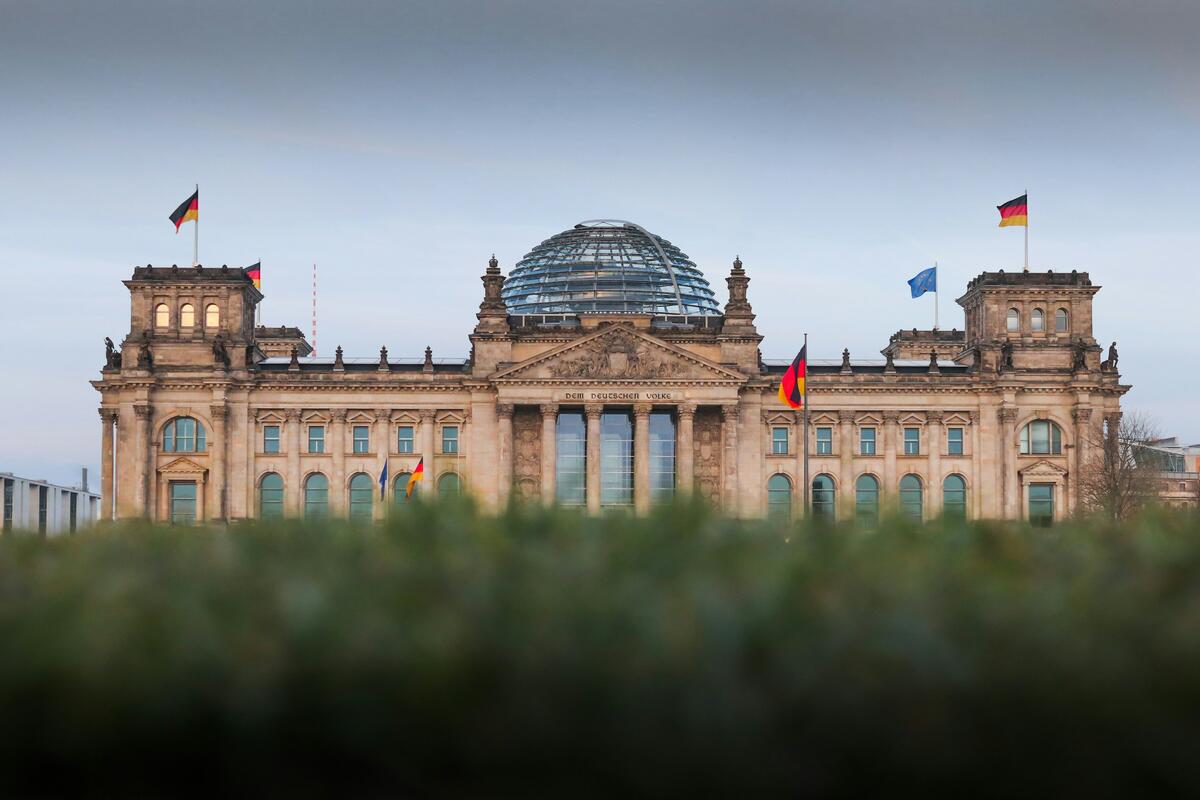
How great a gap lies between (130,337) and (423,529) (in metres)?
85.0

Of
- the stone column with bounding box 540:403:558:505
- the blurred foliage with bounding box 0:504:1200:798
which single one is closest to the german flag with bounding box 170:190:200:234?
the stone column with bounding box 540:403:558:505

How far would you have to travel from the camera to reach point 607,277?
10038 cm

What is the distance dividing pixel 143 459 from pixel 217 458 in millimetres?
4209

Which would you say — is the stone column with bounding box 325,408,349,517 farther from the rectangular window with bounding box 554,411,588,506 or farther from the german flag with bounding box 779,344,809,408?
the german flag with bounding box 779,344,809,408

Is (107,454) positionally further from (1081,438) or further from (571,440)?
(1081,438)

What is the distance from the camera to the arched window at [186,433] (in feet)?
297

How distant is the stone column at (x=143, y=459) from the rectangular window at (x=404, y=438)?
14449 mm

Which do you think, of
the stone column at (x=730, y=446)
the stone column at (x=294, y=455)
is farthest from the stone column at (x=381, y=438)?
the stone column at (x=730, y=446)

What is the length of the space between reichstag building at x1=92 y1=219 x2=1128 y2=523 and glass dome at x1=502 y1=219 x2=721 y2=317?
7410 millimetres

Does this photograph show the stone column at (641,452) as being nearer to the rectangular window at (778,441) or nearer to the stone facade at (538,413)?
the stone facade at (538,413)

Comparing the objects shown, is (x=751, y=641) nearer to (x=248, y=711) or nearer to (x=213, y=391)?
(x=248, y=711)

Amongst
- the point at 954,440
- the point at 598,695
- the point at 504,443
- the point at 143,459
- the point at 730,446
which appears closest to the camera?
the point at 598,695

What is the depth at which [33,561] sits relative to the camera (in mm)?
10781

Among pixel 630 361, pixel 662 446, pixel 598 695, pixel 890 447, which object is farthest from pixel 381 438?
pixel 598 695
